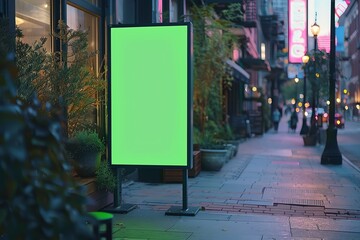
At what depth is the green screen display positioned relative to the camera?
7.34 metres

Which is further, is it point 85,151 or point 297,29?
point 297,29

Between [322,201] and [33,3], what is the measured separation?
578cm

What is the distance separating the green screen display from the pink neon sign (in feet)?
91.8

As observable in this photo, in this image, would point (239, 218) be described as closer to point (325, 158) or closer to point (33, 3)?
point (33, 3)

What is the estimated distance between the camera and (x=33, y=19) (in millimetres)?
7758

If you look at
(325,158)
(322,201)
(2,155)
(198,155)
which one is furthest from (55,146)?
(325,158)

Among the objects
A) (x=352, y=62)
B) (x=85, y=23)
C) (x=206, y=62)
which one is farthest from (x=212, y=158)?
(x=352, y=62)

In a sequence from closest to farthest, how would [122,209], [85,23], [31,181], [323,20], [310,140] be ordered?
[31,181] → [122,209] → [85,23] → [310,140] → [323,20]

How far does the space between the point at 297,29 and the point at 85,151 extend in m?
30.6

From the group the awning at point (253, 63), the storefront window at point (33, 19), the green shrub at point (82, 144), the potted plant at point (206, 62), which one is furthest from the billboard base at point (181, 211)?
the awning at point (253, 63)

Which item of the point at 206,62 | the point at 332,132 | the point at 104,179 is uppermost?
the point at 206,62

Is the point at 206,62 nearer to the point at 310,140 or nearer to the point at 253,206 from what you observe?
the point at 253,206

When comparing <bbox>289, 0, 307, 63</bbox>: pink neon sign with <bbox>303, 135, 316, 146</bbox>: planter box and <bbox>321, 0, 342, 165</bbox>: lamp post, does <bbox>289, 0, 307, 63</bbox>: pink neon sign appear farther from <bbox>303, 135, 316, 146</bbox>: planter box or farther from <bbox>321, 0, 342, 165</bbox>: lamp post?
<bbox>321, 0, 342, 165</bbox>: lamp post

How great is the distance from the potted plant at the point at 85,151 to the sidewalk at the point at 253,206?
2.76 feet
